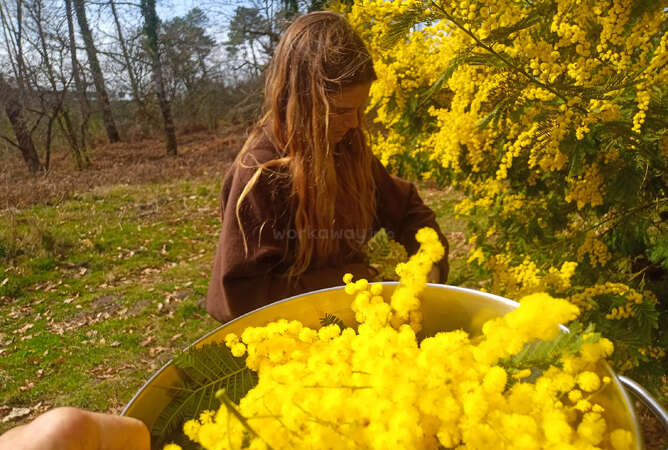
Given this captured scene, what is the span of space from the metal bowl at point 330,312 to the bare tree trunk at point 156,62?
13.1 meters

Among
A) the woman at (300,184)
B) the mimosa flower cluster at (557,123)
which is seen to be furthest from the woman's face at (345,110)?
the mimosa flower cluster at (557,123)

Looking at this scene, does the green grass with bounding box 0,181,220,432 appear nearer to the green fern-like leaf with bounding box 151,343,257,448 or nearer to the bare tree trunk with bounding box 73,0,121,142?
the green fern-like leaf with bounding box 151,343,257,448

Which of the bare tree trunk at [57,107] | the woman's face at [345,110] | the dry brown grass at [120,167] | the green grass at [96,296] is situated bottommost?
the green grass at [96,296]

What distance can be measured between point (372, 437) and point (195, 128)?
17473 mm

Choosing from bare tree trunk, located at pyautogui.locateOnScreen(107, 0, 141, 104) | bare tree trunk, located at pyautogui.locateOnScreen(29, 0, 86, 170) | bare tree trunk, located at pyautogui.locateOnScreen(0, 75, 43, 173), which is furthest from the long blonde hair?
bare tree trunk, located at pyautogui.locateOnScreen(107, 0, 141, 104)

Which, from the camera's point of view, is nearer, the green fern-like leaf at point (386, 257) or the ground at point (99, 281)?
the green fern-like leaf at point (386, 257)

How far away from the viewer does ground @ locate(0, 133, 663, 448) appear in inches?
148

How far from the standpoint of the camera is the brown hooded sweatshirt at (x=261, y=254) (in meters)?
1.60

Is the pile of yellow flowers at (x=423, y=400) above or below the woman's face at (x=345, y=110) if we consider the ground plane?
below

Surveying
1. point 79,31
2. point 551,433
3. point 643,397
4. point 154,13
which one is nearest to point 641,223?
point 643,397

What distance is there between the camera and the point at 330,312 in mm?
895

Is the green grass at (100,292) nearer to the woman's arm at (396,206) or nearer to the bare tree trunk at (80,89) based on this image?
the woman's arm at (396,206)

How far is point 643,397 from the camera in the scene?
0.71m

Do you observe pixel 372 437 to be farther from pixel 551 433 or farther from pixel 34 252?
pixel 34 252
